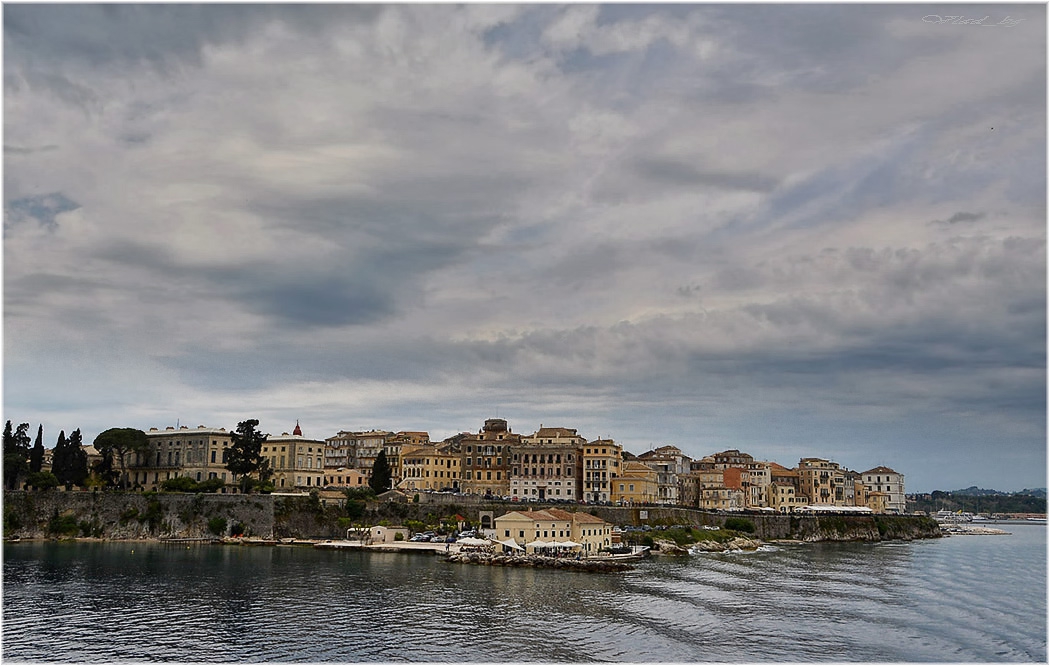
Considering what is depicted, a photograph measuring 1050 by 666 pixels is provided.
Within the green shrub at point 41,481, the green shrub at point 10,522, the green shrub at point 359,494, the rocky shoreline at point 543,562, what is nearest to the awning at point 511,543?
the rocky shoreline at point 543,562

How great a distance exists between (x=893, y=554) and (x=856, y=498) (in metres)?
60.5

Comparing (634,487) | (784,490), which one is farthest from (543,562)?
(784,490)

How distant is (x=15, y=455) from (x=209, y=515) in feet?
64.8

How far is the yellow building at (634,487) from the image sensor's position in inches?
4146

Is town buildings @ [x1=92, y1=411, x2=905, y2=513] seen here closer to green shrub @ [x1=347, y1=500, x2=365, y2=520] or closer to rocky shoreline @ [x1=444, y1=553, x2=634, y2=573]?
green shrub @ [x1=347, y1=500, x2=365, y2=520]

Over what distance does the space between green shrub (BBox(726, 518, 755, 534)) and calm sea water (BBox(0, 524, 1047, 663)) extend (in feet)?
98.8

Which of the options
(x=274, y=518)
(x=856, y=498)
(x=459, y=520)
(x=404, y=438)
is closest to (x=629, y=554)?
(x=459, y=520)

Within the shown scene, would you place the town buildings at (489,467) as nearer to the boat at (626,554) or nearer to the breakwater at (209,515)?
the breakwater at (209,515)

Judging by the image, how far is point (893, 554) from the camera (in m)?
84.9

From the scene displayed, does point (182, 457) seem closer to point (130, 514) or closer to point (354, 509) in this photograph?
point (130, 514)

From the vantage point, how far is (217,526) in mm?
84375

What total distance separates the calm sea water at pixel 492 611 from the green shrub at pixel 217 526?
1384 centimetres

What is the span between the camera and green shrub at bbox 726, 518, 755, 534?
100 meters

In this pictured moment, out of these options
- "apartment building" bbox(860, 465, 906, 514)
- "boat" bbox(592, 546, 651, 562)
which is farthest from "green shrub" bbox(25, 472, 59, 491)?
"apartment building" bbox(860, 465, 906, 514)
